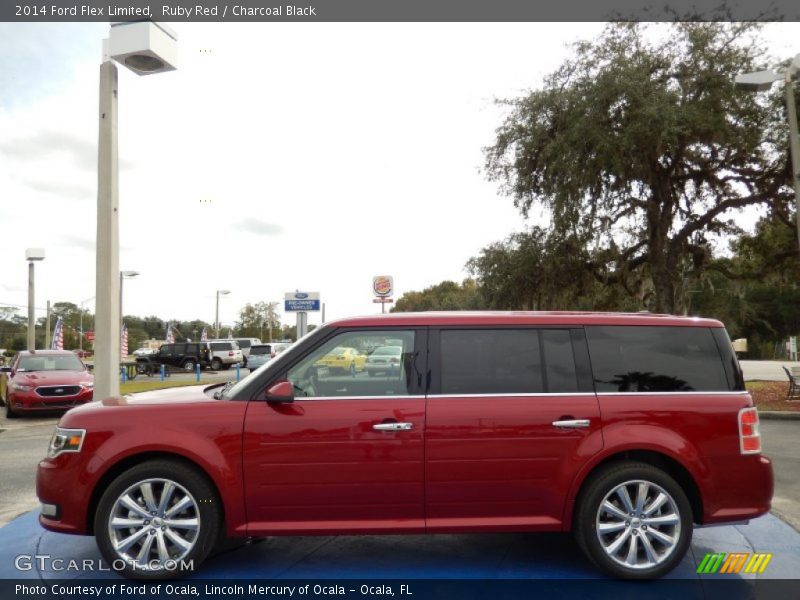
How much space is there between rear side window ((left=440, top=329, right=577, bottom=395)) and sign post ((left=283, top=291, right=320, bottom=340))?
17.8 metres

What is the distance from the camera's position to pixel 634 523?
453 centimetres

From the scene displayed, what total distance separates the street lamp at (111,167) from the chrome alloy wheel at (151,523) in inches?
168

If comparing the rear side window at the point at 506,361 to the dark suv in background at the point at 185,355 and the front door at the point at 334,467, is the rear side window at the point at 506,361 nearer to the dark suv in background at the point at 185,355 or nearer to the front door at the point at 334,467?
the front door at the point at 334,467

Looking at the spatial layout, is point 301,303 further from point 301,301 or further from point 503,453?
point 503,453

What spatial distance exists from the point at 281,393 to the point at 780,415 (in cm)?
1277

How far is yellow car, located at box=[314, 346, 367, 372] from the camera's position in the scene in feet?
15.6

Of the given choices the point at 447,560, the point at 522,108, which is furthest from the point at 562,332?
the point at 522,108

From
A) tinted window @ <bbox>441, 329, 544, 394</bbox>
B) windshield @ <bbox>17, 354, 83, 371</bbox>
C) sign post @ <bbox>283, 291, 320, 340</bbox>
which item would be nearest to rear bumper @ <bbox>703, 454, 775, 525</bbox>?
tinted window @ <bbox>441, 329, 544, 394</bbox>

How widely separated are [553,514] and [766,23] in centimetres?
1759

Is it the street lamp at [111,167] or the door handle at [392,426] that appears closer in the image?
the door handle at [392,426]

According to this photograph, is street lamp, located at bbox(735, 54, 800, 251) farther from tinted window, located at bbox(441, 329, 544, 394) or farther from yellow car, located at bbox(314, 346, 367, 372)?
yellow car, located at bbox(314, 346, 367, 372)

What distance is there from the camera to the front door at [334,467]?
445 centimetres

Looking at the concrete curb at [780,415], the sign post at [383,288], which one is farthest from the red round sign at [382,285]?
the concrete curb at [780,415]

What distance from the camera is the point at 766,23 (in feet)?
57.2
